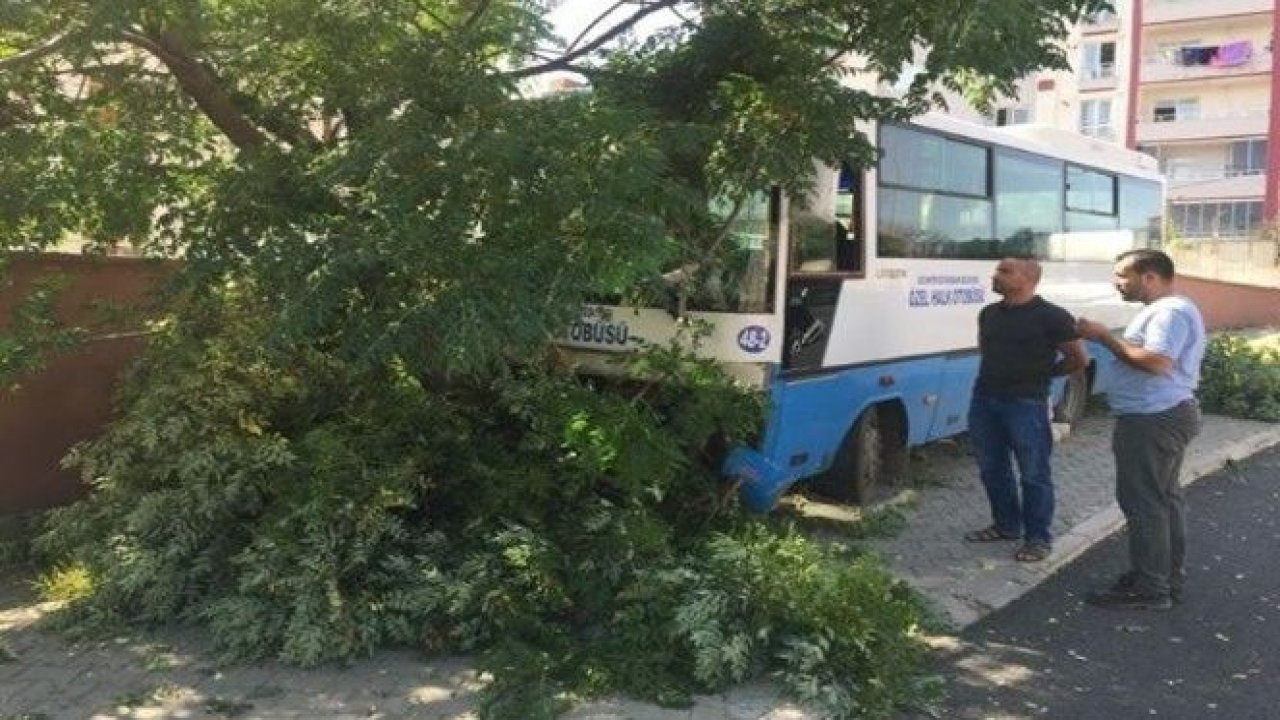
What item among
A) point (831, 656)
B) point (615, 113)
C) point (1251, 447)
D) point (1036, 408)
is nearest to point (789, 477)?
point (1036, 408)

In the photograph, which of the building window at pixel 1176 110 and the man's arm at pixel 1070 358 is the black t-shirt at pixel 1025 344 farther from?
the building window at pixel 1176 110

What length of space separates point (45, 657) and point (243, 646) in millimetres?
916

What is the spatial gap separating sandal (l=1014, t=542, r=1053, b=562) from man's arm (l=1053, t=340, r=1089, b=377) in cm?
98

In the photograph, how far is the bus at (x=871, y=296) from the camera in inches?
255

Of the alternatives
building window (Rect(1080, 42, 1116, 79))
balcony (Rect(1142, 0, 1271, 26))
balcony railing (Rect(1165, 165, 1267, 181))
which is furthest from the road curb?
building window (Rect(1080, 42, 1116, 79))

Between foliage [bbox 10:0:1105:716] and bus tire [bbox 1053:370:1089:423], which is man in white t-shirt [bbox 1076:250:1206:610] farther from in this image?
bus tire [bbox 1053:370:1089:423]

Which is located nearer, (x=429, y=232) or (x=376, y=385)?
(x=429, y=232)

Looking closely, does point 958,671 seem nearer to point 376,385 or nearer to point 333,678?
point 333,678

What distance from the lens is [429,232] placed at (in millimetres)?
4461

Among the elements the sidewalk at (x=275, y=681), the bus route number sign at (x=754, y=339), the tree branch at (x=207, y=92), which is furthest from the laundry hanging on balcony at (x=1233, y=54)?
the tree branch at (x=207, y=92)

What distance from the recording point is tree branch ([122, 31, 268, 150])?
5.78 m

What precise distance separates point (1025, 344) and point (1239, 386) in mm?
7437

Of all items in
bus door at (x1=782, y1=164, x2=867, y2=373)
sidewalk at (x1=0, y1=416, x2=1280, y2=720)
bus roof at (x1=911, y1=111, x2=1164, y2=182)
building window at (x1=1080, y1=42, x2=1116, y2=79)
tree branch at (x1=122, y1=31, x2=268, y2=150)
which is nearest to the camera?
sidewalk at (x1=0, y1=416, x2=1280, y2=720)

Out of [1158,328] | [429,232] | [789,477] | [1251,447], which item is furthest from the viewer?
[1251,447]
